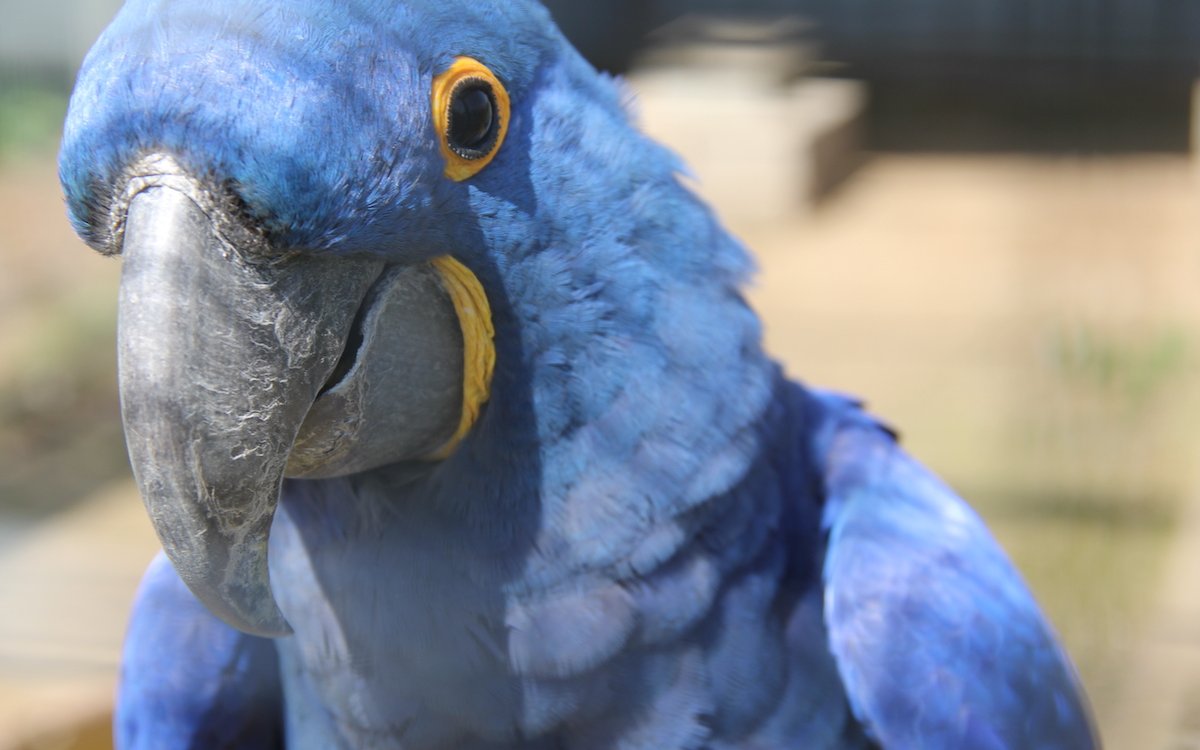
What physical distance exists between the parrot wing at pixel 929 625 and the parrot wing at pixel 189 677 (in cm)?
67

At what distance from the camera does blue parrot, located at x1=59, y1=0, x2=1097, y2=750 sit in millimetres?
925

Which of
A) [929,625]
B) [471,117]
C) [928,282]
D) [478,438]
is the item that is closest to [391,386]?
[478,438]

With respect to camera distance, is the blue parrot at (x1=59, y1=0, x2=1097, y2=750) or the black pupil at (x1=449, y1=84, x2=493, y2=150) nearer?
the blue parrot at (x1=59, y1=0, x2=1097, y2=750)

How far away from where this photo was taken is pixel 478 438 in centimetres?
119

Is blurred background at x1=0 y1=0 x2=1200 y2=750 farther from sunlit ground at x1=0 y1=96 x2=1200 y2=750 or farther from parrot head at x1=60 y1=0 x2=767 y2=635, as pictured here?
parrot head at x1=60 y1=0 x2=767 y2=635

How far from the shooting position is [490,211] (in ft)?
3.61

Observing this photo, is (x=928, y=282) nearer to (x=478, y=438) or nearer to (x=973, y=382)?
(x=973, y=382)

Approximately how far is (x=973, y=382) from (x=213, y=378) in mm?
3415

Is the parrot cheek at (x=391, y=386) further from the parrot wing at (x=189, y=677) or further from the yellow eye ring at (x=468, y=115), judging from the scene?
the parrot wing at (x=189, y=677)

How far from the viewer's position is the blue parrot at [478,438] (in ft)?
3.04

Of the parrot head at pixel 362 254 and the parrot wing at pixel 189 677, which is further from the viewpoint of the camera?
the parrot wing at pixel 189 677

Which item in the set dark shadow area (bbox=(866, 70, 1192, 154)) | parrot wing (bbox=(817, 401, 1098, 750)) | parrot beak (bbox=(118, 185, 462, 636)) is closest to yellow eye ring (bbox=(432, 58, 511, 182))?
parrot beak (bbox=(118, 185, 462, 636))

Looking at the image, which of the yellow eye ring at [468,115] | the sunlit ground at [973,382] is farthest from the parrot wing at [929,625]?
the sunlit ground at [973,382]

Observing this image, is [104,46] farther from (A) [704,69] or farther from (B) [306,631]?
(A) [704,69]
